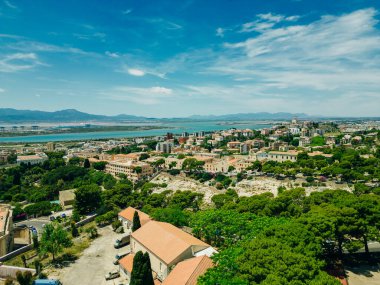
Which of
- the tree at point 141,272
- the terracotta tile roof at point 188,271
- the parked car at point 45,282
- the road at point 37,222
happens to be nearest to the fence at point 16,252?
the parked car at point 45,282

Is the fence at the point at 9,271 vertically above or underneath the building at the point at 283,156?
underneath

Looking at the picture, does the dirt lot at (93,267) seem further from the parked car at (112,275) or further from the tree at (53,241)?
the tree at (53,241)

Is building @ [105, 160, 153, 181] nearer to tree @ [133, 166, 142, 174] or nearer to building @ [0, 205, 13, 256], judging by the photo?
tree @ [133, 166, 142, 174]


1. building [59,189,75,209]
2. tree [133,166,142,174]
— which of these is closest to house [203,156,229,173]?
tree [133,166,142,174]

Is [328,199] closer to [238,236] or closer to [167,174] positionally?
[238,236]

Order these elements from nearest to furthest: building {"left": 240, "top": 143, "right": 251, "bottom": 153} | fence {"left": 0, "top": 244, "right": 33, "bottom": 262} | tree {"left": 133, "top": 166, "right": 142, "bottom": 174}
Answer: fence {"left": 0, "top": 244, "right": 33, "bottom": 262}, tree {"left": 133, "top": 166, "right": 142, "bottom": 174}, building {"left": 240, "top": 143, "right": 251, "bottom": 153}

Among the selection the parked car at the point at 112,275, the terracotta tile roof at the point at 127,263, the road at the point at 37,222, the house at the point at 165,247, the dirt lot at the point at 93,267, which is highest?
the house at the point at 165,247
